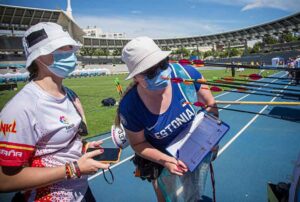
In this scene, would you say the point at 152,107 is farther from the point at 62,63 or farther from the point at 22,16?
the point at 22,16

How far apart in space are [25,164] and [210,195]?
348 centimetres

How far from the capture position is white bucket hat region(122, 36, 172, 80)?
2148 millimetres

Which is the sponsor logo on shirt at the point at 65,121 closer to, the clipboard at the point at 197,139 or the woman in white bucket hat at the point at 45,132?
the woman in white bucket hat at the point at 45,132

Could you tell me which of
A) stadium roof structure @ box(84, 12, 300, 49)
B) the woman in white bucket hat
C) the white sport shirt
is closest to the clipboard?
the woman in white bucket hat

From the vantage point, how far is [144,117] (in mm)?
2244

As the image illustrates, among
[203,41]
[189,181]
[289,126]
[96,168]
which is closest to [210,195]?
[189,181]

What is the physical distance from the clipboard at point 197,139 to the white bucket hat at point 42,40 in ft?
4.27

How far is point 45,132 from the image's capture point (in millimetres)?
1731

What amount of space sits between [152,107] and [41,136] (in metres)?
0.97

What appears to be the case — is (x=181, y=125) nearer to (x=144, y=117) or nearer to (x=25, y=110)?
(x=144, y=117)

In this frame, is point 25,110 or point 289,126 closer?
point 25,110

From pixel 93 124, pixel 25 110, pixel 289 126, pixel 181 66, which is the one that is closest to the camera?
pixel 25 110

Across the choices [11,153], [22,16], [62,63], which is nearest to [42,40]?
[62,63]

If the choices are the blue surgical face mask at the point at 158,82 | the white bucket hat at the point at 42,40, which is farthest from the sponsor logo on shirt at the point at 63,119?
the blue surgical face mask at the point at 158,82
